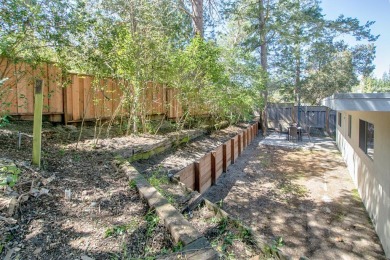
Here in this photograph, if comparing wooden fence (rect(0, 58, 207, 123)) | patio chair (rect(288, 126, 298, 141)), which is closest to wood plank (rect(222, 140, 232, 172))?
wooden fence (rect(0, 58, 207, 123))

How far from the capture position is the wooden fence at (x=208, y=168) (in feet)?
14.1

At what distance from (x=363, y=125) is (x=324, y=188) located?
5.41 feet

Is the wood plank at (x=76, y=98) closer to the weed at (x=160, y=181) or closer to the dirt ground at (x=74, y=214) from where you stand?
the dirt ground at (x=74, y=214)

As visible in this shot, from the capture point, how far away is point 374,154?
438 cm

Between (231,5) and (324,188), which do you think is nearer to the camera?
(324,188)

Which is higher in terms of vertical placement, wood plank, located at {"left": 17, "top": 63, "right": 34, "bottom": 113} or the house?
wood plank, located at {"left": 17, "top": 63, "right": 34, "bottom": 113}

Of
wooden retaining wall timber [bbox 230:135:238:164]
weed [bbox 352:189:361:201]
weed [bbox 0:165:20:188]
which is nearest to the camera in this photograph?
weed [bbox 0:165:20:188]

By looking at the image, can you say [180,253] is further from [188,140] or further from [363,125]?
[363,125]

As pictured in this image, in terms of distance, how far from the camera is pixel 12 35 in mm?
2990

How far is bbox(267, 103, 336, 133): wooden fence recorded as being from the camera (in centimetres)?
1442

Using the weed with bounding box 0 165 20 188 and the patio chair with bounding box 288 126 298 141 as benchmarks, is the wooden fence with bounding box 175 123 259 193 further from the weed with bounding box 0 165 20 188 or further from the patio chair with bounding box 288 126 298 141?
the patio chair with bounding box 288 126 298 141

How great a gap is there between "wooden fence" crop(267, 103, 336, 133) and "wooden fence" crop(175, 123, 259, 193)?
8882 millimetres

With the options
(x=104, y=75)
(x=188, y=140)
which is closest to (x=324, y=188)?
(x=188, y=140)

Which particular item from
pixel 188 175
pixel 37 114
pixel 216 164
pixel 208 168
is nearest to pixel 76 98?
pixel 37 114
